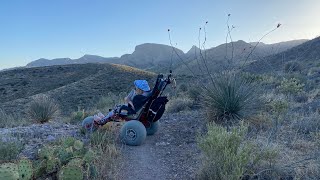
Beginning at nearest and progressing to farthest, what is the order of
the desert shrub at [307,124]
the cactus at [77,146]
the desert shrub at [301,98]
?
the cactus at [77,146] → the desert shrub at [307,124] → the desert shrub at [301,98]

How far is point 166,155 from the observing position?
6848 mm

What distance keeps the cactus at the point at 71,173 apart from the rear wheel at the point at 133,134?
7.90 feet

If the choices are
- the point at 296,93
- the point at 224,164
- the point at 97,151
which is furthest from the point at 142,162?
the point at 296,93

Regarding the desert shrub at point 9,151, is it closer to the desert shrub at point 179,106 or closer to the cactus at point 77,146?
the cactus at point 77,146

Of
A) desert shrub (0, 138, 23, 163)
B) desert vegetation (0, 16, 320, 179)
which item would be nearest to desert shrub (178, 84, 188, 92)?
desert vegetation (0, 16, 320, 179)

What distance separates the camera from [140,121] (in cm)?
796

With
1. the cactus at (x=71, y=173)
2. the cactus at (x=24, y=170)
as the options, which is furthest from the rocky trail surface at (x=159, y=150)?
the cactus at (x=24, y=170)

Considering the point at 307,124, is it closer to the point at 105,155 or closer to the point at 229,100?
the point at 229,100

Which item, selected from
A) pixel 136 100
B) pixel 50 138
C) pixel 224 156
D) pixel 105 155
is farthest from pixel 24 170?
pixel 136 100

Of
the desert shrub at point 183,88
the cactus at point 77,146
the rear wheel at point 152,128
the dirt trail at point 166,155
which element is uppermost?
the cactus at point 77,146

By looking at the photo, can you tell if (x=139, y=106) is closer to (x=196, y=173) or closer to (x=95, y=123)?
(x=95, y=123)

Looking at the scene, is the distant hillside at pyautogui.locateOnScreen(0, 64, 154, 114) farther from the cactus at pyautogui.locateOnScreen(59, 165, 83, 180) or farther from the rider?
the cactus at pyautogui.locateOnScreen(59, 165, 83, 180)

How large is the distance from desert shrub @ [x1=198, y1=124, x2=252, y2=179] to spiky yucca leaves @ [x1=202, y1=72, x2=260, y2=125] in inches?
106

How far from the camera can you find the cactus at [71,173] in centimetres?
483
